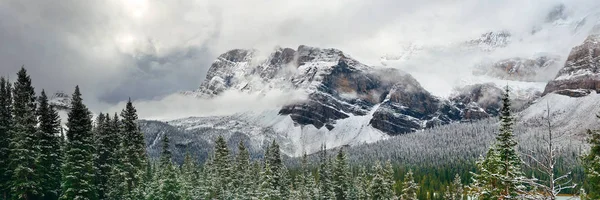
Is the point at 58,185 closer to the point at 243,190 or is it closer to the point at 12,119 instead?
the point at 12,119

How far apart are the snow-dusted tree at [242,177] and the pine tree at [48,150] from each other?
2347cm

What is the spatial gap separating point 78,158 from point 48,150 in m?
6.50

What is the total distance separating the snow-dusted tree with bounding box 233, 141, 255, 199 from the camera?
69.5 m

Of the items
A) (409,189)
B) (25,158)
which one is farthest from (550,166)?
(409,189)

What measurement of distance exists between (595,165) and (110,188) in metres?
49.8

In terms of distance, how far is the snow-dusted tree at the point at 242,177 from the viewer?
69.5 m

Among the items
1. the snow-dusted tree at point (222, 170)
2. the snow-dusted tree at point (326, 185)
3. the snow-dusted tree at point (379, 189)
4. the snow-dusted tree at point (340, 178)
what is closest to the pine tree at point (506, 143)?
the snow-dusted tree at point (379, 189)

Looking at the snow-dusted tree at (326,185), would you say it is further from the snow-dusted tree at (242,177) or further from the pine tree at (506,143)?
the pine tree at (506,143)

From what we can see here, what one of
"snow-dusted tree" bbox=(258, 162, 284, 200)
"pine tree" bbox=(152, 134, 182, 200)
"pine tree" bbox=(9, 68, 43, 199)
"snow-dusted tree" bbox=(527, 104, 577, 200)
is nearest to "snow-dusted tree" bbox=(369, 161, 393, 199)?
"snow-dusted tree" bbox=(258, 162, 284, 200)

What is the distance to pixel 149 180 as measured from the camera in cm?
6462

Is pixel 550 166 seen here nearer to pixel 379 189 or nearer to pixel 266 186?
pixel 266 186

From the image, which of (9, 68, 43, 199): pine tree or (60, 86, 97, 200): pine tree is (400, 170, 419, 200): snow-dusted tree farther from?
(9, 68, 43, 199): pine tree

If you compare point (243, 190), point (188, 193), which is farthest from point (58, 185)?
point (243, 190)

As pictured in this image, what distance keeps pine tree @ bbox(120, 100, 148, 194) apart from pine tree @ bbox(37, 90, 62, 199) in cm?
709
